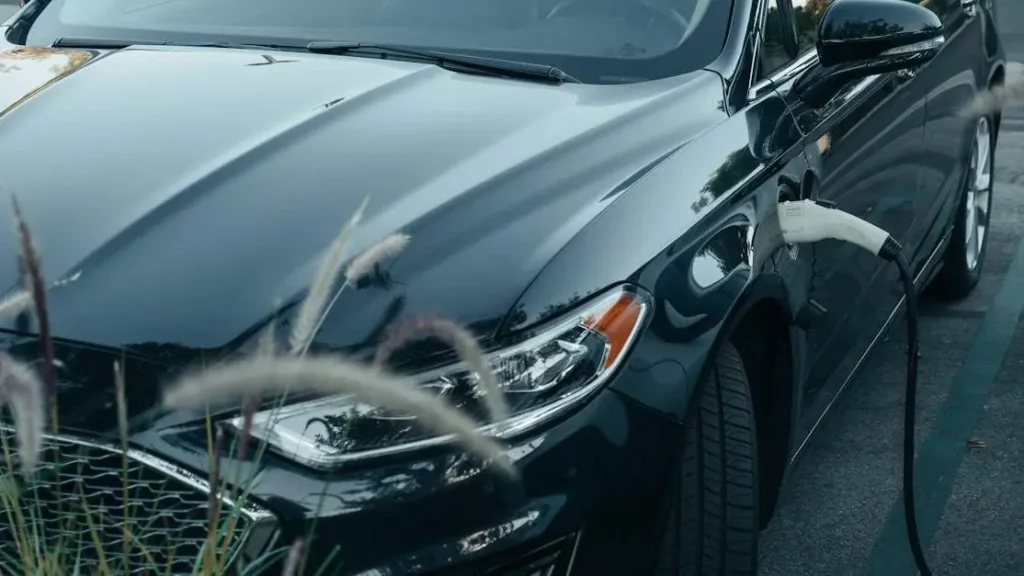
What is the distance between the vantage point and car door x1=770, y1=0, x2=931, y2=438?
3.24m

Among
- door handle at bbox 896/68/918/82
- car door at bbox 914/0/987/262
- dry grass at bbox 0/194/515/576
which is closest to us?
dry grass at bbox 0/194/515/576

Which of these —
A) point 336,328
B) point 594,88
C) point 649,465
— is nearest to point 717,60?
point 594,88

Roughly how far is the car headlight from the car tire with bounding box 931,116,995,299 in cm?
318

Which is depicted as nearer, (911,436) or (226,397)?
(226,397)

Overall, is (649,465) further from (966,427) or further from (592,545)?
(966,427)

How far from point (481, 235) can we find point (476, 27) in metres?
1.16

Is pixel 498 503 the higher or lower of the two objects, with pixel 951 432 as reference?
higher

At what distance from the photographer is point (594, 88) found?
308 centimetres

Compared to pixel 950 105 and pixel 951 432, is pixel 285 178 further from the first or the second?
pixel 950 105

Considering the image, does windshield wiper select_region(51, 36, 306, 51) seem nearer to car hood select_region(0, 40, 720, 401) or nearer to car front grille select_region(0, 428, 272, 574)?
car hood select_region(0, 40, 720, 401)

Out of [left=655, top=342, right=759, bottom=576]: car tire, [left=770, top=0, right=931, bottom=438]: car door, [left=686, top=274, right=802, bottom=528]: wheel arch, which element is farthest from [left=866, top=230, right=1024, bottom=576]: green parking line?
[left=655, top=342, right=759, bottom=576]: car tire

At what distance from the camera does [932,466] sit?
13.3ft

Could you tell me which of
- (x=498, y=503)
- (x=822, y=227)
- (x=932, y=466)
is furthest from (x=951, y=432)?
(x=498, y=503)

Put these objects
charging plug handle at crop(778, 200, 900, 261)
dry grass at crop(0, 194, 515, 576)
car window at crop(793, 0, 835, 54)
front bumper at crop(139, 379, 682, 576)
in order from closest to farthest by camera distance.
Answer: dry grass at crop(0, 194, 515, 576), front bumper at crop(139, 379, 682, 576), charging plug handle at crop(778, 200, 900, 261), car window at crop(793, 0, 835, 54)
